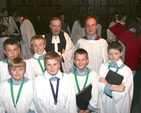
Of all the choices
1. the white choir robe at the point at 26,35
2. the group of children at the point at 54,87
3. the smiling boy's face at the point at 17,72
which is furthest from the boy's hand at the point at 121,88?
the white choir robe at the point at 26,35

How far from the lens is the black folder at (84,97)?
7.75ft

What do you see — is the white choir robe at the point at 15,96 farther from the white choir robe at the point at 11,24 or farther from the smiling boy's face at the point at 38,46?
the white choir robe at the point at 11,24

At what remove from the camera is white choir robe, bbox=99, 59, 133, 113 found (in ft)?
8.28

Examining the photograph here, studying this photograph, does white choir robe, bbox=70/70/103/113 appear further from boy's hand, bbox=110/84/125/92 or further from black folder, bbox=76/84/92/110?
boy's hand, bbox=110/84/125/92

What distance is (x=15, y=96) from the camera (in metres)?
2.22

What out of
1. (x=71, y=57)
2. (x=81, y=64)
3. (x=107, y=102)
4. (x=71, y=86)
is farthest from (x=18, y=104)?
(x=71, y=57)

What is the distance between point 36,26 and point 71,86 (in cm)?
665

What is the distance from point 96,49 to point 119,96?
1.01m

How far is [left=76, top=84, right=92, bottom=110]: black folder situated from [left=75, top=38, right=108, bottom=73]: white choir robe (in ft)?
3.25

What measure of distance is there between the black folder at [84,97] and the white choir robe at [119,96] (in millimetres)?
202

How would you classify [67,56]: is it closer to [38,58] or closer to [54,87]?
[38,58]

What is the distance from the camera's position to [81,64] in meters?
2.39

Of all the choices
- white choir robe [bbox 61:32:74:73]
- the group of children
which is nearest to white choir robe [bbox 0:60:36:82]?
the group of children

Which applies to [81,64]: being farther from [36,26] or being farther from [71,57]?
[36,26]
